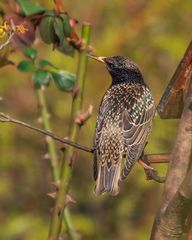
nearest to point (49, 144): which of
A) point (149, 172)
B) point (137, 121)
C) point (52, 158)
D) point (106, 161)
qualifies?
point (52, 158)

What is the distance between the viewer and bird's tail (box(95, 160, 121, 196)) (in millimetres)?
4836

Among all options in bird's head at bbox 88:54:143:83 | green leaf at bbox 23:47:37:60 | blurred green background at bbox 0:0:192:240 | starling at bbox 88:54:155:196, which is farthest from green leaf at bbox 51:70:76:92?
blurred green background at bbox 0:0:192:240

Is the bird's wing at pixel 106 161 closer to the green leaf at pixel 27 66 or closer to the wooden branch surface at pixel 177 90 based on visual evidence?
the wooden branch surface at pixel 177 90

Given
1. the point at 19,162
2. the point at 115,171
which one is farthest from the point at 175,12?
the point at 115,171

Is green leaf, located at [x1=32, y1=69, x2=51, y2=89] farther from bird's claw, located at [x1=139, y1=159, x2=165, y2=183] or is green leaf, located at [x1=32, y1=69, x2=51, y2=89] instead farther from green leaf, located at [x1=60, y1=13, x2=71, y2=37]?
bird's claw, located at [x1=139, y1=159, x2=165, y2=183]

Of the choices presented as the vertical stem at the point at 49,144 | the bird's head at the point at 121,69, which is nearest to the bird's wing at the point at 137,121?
the bird's head at the point at 121,69

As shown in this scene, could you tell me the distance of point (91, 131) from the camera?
791cm

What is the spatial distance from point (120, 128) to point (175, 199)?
162 cm

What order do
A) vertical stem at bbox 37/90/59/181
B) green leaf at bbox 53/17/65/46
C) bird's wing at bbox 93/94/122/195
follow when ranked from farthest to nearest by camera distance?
bird's wing at bbox 93/94/122/195, vertical stem at bbox 37/90/59/181, green leaf at bbox 53/17/65/46

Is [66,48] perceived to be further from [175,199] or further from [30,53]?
[175,199]

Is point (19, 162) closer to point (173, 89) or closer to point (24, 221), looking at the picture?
point (24, 221)

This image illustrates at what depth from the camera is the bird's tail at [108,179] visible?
15.9ft

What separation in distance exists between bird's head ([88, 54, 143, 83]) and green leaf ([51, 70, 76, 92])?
1.43 metres

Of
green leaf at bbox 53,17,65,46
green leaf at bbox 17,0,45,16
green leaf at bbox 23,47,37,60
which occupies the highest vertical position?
green leaf at bbox 17,0,45,16
